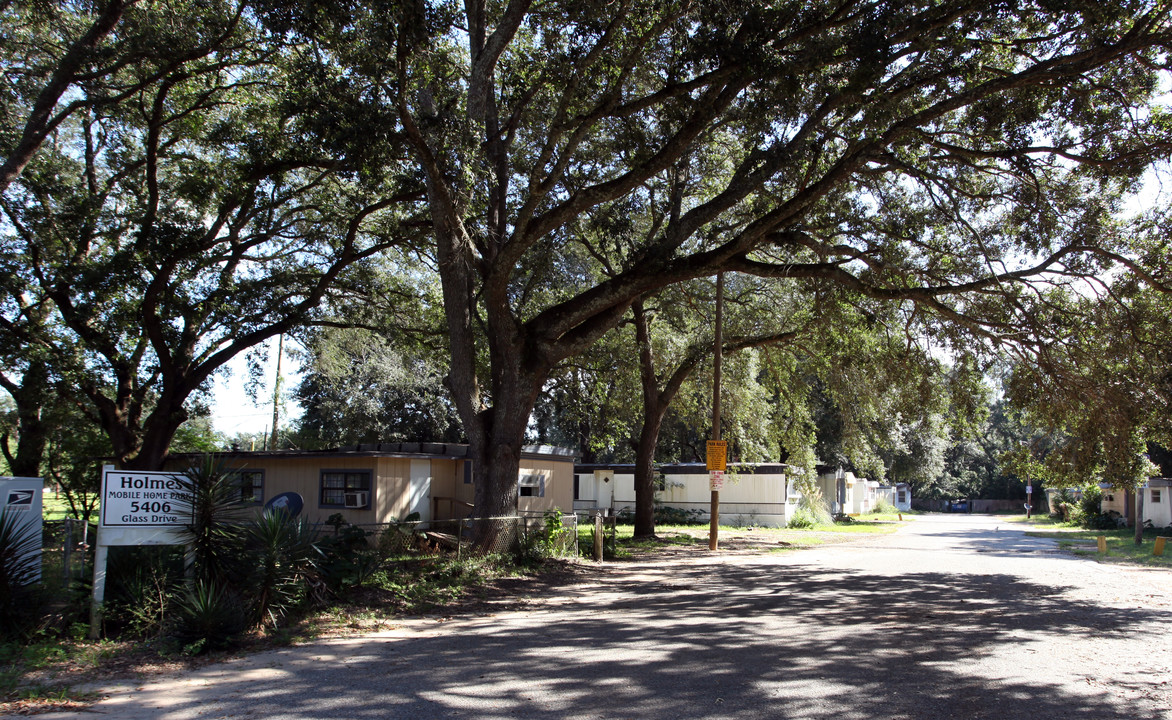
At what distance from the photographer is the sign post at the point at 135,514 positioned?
26.5 ft

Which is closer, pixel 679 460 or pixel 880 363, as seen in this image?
pixel 880 363

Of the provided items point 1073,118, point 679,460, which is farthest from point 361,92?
point 679,460

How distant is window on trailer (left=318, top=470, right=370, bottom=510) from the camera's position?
743 inches

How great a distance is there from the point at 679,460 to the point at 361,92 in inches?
1525

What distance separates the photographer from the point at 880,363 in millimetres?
18844

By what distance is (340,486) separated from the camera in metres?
19.3

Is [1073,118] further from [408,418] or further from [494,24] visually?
[408,418]

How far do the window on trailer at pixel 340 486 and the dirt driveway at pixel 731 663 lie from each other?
299 inches

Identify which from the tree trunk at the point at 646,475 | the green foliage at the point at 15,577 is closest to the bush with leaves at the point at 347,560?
the green foliage at the point at 15,577

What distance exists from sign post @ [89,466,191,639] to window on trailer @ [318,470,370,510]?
10.2 metres

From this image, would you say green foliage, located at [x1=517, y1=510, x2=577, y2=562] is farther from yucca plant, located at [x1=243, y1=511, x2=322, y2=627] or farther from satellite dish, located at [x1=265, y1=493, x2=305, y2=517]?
satellite dish, located at [x1=265, y1=493, x2=305, y2=517]

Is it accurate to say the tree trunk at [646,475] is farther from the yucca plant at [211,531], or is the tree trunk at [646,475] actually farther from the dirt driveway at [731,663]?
the yucca plant at [211,531]

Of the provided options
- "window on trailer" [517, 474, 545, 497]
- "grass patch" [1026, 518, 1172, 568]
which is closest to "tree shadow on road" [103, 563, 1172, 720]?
"grass patch" [1026, 518, 1172, 568]

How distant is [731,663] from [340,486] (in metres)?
14.0
